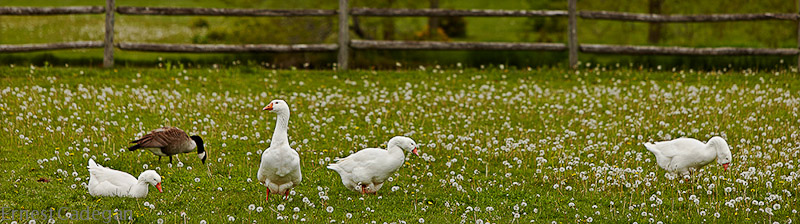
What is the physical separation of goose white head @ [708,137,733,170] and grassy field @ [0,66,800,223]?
9.4 inches

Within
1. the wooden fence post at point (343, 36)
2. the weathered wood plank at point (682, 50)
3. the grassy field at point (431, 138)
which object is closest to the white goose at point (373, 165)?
the grassy field at point (431, 138)

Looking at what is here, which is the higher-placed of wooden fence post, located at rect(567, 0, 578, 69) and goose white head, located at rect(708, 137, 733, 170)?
wooden fence post, located at rect(567, 0, 578, 69)

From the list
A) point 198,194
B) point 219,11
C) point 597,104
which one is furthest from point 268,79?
point 198,194

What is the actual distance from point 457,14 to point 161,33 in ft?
39.8

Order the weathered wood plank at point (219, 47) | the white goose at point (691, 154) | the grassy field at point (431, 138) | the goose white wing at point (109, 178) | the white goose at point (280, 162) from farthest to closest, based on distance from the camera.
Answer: the weathered wood plank at point (219, 47) → the white goose at point (691, 154) → the goose white wing at point (109, 178) → the grassy field at point (431, 138) → the white goose at point (280, 162)

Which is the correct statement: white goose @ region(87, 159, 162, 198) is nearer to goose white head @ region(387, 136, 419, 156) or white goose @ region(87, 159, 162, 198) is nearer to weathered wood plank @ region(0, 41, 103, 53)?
goose white head @ region(387, 136, 419, 156)

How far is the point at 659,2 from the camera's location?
76.8ft

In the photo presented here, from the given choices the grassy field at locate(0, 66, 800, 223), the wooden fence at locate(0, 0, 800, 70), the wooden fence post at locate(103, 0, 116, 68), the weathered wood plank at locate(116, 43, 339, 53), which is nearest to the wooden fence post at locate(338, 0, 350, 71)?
the wooden fence at locate(0, 0, 800, 70)

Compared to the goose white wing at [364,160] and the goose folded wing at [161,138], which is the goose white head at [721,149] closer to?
the goose white wing at [364,160]

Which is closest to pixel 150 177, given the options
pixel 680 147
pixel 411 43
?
pixel 680 147

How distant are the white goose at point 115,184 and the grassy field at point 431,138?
0.11 meters

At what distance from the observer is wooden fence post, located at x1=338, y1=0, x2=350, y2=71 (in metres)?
17.5

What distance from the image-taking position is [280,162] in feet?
23.6

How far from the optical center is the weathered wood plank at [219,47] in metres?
16.8
